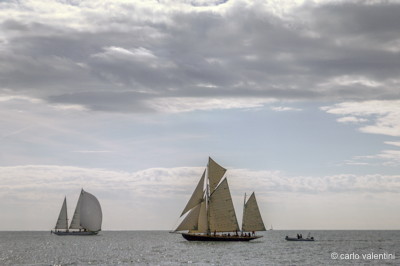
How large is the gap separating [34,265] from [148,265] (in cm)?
1640

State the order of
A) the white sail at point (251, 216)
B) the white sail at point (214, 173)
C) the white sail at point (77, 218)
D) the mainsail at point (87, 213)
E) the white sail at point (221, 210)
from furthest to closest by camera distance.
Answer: the white sail at point (77, 218) → the mainsail at point (87, 213) → the white sail at point (251, 216) → the white sail at point (214, 173) → the white sail at point (221, 210)

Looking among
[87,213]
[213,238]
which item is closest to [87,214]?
[87,213]

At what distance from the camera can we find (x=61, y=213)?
18712 centimetres

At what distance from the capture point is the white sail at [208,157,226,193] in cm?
11356

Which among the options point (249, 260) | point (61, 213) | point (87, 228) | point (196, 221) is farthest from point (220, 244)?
point (61, 213)

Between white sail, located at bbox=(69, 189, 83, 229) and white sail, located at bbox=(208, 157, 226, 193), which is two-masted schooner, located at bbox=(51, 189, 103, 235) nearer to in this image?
white sail, located at bbox=(69, 189, 83, 229)

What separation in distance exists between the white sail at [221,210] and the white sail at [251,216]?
751 cm

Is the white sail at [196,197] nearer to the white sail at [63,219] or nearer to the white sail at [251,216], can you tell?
Result: the white sail at [251,216]

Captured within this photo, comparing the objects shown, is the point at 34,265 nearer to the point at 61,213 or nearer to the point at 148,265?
the point at 148,265

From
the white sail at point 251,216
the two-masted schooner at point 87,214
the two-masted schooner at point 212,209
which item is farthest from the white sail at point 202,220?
the two-masted schooner at point 87,214

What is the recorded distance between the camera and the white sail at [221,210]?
113m

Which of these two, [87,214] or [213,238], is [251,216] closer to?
[213,238]

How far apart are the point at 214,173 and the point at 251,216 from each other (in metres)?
15.2

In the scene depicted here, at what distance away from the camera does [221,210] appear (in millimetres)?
113000
